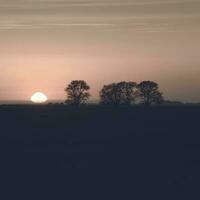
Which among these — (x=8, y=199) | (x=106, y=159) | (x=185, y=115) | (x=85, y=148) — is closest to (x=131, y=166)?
(x=106, y=159)

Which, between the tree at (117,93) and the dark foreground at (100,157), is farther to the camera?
the tree at (117,93)

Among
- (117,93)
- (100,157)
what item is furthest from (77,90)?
(100,157)

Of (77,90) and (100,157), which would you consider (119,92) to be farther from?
(100,157)

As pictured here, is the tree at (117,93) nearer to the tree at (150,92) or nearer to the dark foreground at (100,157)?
the tree at (150,92)

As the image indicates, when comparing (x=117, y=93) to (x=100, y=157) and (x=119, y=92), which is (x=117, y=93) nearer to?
(x=119, y=92)

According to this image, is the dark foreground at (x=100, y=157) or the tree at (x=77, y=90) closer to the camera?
the dark foreground at (x=100, y=157)

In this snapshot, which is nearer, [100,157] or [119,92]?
[100,157]

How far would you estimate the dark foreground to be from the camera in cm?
4281

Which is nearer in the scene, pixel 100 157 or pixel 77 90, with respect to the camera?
pixel 100 157

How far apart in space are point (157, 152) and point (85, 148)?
5.22 m

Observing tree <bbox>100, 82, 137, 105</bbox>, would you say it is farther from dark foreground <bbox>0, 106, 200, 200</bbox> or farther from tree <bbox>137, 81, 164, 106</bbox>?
dark foreground <bbox>0, 106, 200, 200</bbox>

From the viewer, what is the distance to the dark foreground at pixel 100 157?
4281 centimetres

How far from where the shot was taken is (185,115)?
71.8 m

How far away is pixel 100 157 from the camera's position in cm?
5016
